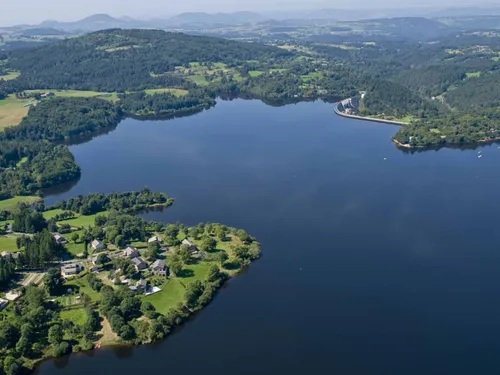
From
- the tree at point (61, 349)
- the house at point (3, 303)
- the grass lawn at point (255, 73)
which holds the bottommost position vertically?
the tree at point (61, 349)

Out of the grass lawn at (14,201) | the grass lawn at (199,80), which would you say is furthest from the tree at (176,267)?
the grass lawn at (199,80)

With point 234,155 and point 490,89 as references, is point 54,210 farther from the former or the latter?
point 490,89

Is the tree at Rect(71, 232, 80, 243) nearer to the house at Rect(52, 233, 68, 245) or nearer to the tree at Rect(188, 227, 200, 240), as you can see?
the house at Rect(52, 233, 68, 245)

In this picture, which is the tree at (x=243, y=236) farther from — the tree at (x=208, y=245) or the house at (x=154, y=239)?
the house at (x=154, y=239)

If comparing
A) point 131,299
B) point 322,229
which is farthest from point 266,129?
point 131,299

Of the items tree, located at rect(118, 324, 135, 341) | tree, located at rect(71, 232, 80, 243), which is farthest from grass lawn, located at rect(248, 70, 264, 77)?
tree, located at rect(118, 324, 135, 341)

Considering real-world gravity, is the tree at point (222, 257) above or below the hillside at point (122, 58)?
below

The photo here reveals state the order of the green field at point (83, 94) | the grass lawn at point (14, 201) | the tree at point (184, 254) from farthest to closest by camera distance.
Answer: the green field at point (83, 94), the grass lawn at point (14, 201), the tree at point (184, 254)
